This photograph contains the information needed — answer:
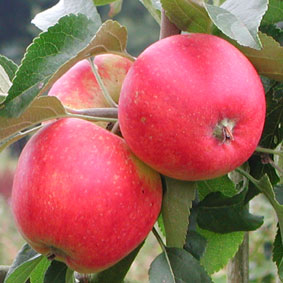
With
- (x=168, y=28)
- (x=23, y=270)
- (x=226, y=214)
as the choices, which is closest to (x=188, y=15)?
(x=168, y=28)

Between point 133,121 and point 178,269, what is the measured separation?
21 centimetres

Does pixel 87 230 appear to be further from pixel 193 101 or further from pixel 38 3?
pixel 38 3

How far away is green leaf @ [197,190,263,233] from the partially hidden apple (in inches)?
6.9

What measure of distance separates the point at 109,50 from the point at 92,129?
0.09 metres

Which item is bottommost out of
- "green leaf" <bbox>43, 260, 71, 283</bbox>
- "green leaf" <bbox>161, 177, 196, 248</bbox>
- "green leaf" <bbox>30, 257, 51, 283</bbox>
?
"green leaf" <bbox>30, 257, 51, 283</bbox>

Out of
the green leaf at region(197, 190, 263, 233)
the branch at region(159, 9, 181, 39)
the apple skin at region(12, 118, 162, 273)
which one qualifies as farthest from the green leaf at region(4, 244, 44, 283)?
the branch at region(159, 9, 181, 39)

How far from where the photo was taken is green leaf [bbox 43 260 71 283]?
2.65 ft

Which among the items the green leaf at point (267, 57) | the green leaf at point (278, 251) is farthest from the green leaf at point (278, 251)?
the green leaf at point (267, 57)

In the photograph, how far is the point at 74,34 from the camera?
2.24 feet

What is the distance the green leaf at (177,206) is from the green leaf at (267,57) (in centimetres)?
15

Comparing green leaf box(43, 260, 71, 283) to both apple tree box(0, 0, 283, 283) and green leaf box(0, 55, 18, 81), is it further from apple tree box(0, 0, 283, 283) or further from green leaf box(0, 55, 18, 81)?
green leaf box(0, 55, 18, 81)

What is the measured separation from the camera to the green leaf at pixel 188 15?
699mm

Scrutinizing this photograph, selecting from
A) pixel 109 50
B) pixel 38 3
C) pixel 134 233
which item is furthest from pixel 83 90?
pixel 38 3

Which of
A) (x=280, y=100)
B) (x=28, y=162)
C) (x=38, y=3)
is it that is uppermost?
(x=28, y=162)
